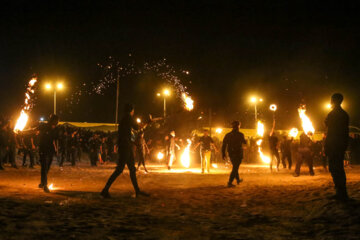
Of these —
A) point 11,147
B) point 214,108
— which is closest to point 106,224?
point 11,147

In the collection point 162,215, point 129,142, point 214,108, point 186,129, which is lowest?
point 162,215

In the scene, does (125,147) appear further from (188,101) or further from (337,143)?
(188,101)

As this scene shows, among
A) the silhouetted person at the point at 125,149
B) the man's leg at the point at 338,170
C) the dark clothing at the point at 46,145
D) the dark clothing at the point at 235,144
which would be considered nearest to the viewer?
the man's leg at the point at 338,170

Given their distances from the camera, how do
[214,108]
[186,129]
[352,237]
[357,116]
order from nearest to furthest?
[352,237] → [186,129] → [214,108] → [357,116]

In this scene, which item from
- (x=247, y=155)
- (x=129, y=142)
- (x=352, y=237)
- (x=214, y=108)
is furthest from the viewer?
(x=214, y=108)

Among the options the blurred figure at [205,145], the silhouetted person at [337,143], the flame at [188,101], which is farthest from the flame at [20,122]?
the silhouetted person at [337,143]

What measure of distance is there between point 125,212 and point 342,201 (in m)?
4.05

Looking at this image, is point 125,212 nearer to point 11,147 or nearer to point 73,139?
point 11,147

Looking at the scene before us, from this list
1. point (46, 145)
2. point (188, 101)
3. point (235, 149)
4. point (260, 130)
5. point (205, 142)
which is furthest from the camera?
point (260, 130)

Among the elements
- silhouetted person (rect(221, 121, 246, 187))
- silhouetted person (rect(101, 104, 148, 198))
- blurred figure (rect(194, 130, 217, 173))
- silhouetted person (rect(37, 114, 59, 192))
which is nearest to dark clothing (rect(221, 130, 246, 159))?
silhouetted person (rect(221, 121, 246, 187))

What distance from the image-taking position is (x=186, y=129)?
36.5 meters

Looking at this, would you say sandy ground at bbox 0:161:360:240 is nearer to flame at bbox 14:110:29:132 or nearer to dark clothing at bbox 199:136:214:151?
dark clothing at bbox 199:136:214:151

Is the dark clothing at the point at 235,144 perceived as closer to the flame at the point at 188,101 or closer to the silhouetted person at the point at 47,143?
the silhouetted person at the point at 47,143

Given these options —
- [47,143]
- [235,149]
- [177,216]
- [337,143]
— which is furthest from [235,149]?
[47,143]
